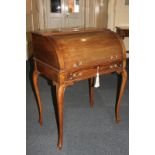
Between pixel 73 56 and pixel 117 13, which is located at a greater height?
pixel 117 13

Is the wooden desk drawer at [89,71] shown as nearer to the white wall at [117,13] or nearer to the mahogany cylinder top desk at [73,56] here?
the mahogany cylinder top desk at [73,56]

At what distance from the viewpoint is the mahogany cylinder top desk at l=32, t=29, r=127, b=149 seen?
5.98 ft

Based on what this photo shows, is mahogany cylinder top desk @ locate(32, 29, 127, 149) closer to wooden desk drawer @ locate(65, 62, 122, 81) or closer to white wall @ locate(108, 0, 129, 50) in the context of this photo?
wooden desk drawer @ locate(65, 62, 122, 81)

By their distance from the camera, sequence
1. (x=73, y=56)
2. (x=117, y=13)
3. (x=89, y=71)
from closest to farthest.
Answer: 1. (x=73, y=56)
2. (x=89, y=71)
3. (x=117, y=13)

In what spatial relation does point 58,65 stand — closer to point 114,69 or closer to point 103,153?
point 114,69


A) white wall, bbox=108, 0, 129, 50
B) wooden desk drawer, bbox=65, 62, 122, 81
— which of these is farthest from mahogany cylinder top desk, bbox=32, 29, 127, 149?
white wall, bbox=108, 0, 129, 50

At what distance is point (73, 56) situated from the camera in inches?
72.6

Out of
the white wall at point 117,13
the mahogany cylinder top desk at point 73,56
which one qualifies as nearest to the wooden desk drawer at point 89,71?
the mahogany cylinder top desk at point 73,56

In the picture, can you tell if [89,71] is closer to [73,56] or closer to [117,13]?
[73,56]

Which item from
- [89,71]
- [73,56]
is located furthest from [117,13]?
[73,56]

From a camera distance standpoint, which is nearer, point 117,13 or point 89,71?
point 89,71

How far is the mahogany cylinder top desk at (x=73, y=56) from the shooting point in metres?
1.82
